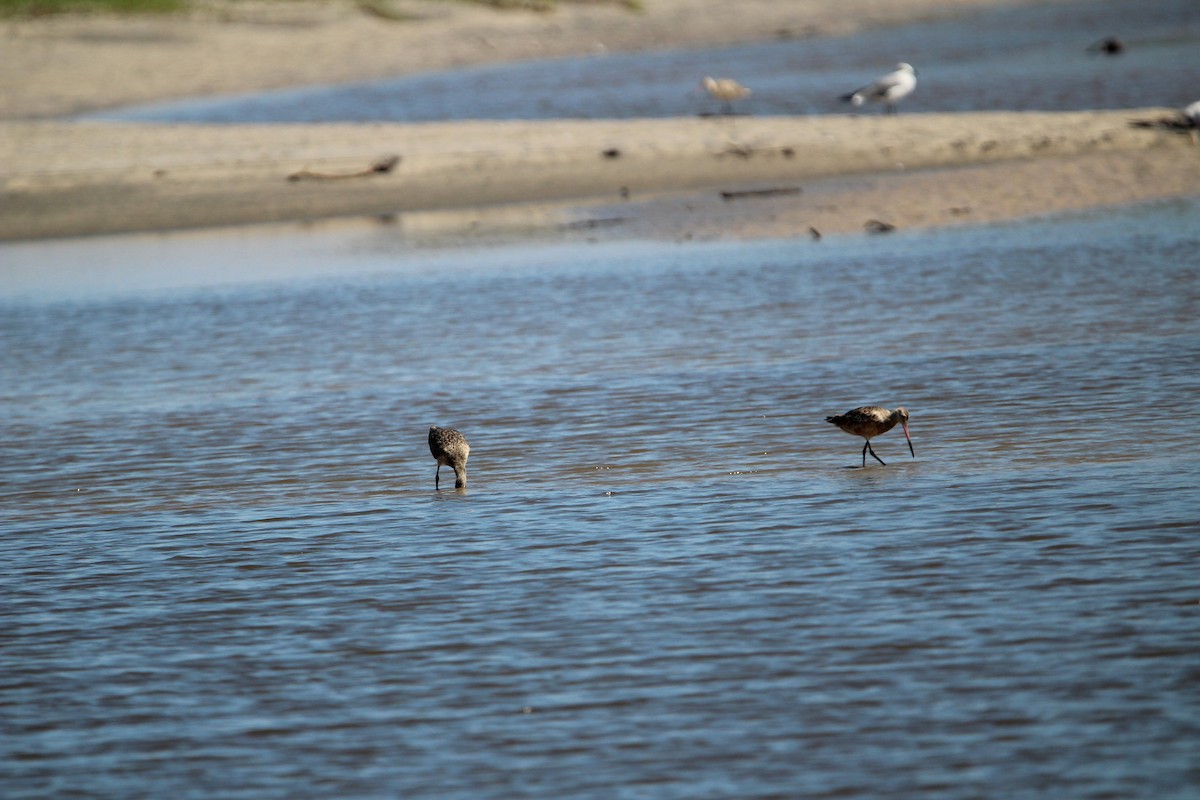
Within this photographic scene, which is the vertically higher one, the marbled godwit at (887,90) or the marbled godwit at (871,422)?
the marbled godwit at (887,90)

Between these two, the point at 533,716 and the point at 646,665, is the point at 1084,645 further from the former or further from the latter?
the point at 533,716

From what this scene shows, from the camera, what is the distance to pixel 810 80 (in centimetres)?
3134

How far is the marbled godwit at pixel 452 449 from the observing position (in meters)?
8.05

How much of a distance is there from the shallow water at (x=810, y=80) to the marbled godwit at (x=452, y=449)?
1802 cm

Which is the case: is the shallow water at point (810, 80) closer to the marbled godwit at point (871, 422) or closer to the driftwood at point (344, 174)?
the driftwood at point (344, 174)

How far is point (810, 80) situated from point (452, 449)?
24.6m

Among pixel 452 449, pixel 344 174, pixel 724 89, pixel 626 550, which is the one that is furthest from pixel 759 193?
pixel 626 550

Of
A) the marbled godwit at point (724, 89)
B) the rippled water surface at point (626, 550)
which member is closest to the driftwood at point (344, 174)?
the marbled godwit at point (724, 89)

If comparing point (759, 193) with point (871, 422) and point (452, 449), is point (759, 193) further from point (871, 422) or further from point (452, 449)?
point (452, 449)

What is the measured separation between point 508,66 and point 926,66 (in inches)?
→ 448

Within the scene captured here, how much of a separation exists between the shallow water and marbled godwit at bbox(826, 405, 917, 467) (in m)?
17.3

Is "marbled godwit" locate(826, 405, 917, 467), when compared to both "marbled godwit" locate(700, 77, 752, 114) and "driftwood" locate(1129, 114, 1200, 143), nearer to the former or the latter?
"driftwood" locate(1129, 114, 1200, 143)

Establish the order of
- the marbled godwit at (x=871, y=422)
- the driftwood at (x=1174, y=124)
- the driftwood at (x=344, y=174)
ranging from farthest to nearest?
the driftwood at (x=1174, y=124) < the driftwood at (x=344, y=174) < the marbled godwit at (x=871, y=422)

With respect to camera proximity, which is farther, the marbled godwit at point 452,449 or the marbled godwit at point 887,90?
the marbled godwit at point 887,90
